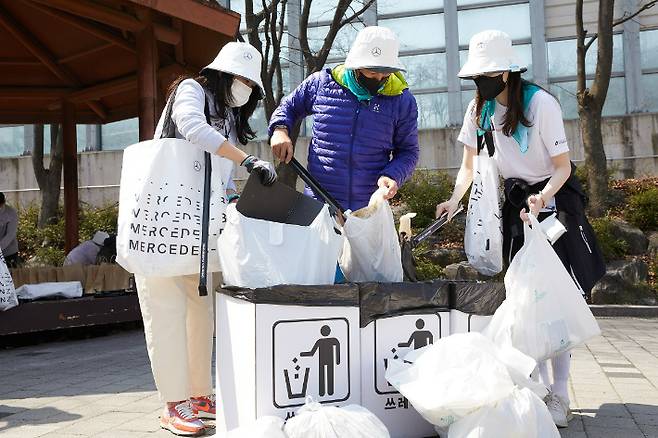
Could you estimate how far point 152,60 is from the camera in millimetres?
8859

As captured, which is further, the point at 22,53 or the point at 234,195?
the point at 22,53

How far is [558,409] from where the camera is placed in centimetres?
379

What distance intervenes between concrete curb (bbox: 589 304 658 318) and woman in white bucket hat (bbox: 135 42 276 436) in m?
8.45

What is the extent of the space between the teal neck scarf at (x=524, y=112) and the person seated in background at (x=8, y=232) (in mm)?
8508

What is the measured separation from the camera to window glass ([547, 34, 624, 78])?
769 inches

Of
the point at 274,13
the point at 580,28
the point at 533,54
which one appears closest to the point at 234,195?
the point at 274,13

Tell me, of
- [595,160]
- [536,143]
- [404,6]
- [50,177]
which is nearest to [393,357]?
[536,143]

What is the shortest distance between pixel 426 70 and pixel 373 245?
17886 millimetres

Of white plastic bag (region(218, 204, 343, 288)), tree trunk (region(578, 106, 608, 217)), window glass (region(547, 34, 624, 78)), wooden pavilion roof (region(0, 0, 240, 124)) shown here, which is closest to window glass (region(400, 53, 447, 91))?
window glass (region(547, 34, 624, 78))

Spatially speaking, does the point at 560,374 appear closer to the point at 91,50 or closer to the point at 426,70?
the point at 91,50

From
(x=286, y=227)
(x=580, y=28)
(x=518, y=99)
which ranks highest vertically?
(x=580, y=28)

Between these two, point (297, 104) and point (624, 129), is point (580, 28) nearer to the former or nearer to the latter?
point (624, 129)

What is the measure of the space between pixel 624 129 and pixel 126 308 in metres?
13.4

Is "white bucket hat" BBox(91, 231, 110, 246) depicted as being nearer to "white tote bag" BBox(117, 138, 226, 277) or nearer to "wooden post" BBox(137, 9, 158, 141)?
"wooden post" BBox(137, 9, 158, 141)
